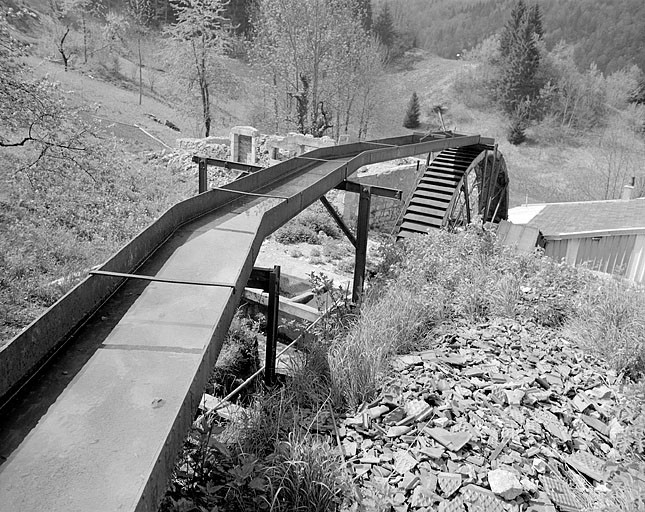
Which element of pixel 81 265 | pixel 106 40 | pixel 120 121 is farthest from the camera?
pixel 106 40

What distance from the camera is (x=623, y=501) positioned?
8.40 feet

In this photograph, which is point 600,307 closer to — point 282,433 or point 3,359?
point 282,433

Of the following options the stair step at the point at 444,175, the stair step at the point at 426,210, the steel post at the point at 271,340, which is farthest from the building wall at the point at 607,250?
the steel post at the point at 271,340

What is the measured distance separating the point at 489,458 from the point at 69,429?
232 cm

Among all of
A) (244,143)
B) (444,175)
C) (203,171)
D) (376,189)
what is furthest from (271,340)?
(244,143)

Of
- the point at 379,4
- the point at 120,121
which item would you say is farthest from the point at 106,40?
the point at 379,4

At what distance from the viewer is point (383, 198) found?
48.4ft

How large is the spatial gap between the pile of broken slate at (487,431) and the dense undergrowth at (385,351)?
→ 0.50 ft

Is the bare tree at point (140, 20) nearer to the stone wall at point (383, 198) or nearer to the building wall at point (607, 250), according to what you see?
the stone wall at point (383, 198)

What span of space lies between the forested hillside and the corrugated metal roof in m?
50.6

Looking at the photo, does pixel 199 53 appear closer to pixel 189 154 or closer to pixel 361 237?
pixel 189 154

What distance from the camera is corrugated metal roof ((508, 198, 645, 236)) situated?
15058 mm

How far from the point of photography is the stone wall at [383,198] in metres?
13.9

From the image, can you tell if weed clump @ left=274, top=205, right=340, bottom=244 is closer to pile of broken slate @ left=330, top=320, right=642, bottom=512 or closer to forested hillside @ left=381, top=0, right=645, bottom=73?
pile of broken slate @ left=330, top=320, right=642, bottom=512
